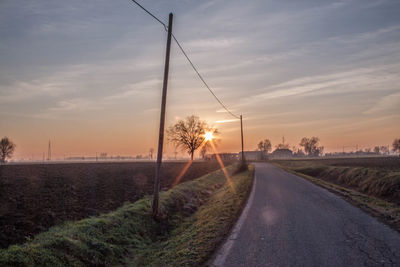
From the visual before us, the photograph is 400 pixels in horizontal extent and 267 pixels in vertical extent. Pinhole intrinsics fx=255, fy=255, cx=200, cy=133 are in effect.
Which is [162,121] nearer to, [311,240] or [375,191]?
[311,240]

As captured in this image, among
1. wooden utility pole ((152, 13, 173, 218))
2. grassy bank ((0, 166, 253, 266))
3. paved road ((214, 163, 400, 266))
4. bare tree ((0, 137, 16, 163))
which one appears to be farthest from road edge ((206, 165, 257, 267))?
bare tree ((0, 137, 16, 163))

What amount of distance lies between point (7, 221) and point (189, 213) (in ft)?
21.5

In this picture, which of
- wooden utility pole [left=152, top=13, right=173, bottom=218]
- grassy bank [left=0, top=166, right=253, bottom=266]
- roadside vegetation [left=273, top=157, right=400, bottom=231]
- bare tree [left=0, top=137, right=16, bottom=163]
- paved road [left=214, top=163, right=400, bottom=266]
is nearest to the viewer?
paved road [left=214, top=163, right=400, bottom=266]

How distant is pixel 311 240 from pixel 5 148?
130010 millimetres

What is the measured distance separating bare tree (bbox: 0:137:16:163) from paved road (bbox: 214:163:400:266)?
126690 mm

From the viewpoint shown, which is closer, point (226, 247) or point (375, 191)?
point (226, 247)

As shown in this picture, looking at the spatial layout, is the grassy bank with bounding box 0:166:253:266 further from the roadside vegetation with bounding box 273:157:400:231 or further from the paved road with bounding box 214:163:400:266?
the roadside vegetation with bounding box 273:157:400:231

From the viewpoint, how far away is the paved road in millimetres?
4695

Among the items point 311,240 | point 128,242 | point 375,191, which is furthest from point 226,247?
point 375,191

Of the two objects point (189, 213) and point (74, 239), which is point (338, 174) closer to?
point (189, 213)

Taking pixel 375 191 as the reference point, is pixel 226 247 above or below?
below

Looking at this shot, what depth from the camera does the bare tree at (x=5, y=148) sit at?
105m

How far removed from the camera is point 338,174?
23.4 metres

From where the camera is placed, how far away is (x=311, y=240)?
5766 millimetres
